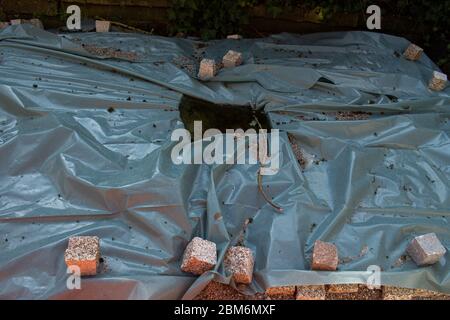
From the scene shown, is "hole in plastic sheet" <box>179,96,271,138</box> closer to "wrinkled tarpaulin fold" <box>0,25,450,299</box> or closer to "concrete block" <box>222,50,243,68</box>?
"wrinkled tarpaulin fold" <box>0,25,450,299</box>

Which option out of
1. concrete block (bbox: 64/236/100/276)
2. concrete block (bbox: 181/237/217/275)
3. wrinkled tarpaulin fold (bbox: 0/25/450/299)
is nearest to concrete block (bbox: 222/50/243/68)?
wrinkled tarpaulin fold (bbox: 0/25/450/299)

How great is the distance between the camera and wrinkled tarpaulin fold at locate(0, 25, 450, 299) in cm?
242

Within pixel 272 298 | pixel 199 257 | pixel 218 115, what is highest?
pixel 218 115

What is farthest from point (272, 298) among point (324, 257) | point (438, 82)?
point (438, 82)

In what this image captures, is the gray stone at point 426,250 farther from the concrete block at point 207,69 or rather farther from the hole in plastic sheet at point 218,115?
the concrete block at point 207,69

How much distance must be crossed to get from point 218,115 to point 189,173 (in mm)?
697

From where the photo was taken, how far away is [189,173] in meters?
2.81

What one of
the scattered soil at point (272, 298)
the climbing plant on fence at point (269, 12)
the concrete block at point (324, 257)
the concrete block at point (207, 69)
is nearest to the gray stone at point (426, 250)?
the scattered soil at point (272, 298)

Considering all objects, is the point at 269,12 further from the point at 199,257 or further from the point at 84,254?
the point at 84,254

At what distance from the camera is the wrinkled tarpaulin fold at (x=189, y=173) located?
2.42 meters

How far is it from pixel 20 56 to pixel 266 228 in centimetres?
215

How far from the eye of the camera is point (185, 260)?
2385mm

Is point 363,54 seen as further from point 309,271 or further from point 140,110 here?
point 309,271
